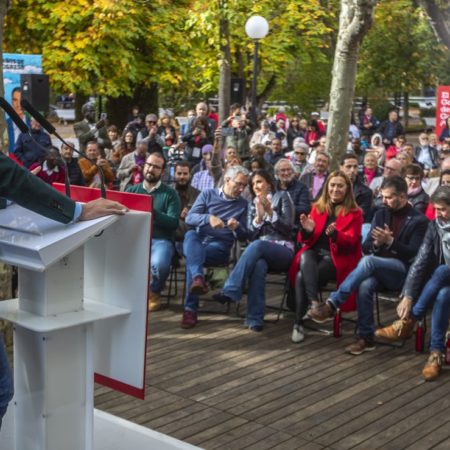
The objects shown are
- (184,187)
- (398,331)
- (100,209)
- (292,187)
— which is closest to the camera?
(100,209)

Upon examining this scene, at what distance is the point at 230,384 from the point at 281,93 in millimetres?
27320

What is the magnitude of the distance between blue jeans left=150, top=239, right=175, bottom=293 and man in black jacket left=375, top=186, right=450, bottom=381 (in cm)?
212

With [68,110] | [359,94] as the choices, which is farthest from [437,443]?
[68,110]

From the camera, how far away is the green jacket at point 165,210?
7.86m

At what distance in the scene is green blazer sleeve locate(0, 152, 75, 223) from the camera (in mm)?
3176

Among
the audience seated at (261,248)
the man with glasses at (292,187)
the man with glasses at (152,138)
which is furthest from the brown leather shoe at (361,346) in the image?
the man with glasses at (152,138)

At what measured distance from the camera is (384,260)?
6.85m

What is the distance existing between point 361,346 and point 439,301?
79 centimetres

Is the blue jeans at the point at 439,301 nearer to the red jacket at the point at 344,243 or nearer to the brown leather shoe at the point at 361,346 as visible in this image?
the brown leather shoe at the point at 361,346

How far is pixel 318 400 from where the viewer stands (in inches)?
225

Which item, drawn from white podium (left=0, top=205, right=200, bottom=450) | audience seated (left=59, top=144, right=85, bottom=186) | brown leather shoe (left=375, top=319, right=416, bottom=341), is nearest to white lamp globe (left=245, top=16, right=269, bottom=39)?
audience seated (left=59, top=144, right=85, bottom=186)

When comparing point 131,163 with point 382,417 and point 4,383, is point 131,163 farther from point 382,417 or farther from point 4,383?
point 4,383

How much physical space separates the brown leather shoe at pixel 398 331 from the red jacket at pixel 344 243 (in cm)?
63

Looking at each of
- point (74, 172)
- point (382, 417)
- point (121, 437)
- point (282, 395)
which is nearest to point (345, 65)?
point (74, 172)
